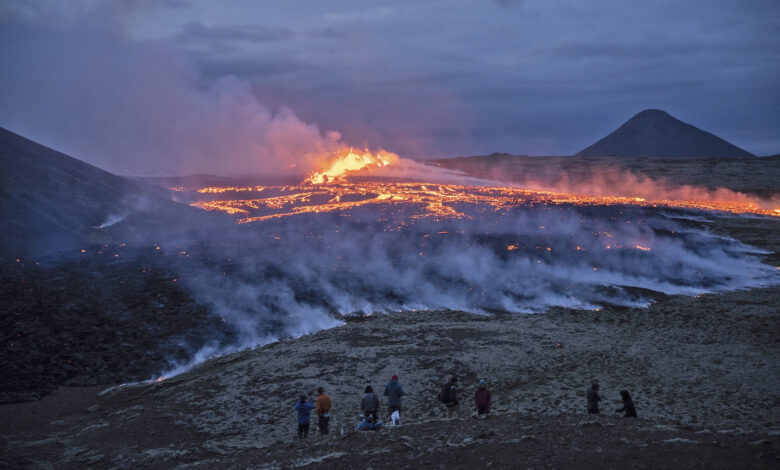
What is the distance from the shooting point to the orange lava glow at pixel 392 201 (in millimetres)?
60375

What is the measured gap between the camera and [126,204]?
51.7 m

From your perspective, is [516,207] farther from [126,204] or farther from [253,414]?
[253,414]

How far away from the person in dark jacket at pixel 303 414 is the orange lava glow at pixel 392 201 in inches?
1606

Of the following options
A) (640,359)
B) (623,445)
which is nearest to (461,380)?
(640,359)

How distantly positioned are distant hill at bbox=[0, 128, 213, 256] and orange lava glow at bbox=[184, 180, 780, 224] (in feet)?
27.5

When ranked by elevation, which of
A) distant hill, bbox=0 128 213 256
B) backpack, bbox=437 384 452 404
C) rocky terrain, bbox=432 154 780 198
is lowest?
backpack, bbox=437 384 452 404

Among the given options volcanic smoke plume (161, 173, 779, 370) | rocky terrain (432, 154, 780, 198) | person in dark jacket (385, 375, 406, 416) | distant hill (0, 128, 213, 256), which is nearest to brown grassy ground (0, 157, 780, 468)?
person in dark jacket (385, 375, 406, 416)

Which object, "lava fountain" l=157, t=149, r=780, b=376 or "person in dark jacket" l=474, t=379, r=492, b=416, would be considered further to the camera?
"lava fountain" l=157, t=149, r=780, b=376

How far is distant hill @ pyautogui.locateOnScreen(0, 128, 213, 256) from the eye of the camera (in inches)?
1533

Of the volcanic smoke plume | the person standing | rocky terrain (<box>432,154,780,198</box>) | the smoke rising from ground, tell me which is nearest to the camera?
the person standing

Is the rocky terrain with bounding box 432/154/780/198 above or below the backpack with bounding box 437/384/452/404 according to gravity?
above

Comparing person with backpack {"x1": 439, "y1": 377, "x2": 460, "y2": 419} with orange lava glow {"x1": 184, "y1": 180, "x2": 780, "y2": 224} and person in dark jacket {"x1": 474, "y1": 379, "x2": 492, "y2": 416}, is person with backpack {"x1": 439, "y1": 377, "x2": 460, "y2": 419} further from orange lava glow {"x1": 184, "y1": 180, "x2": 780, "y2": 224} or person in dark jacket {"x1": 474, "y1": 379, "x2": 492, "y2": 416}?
orange lava glow {"x1": 184, "y1": 180, "x2": 780, "y2": 224}

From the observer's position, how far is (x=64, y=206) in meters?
44.6

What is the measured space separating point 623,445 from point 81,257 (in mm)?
Result: 36850
